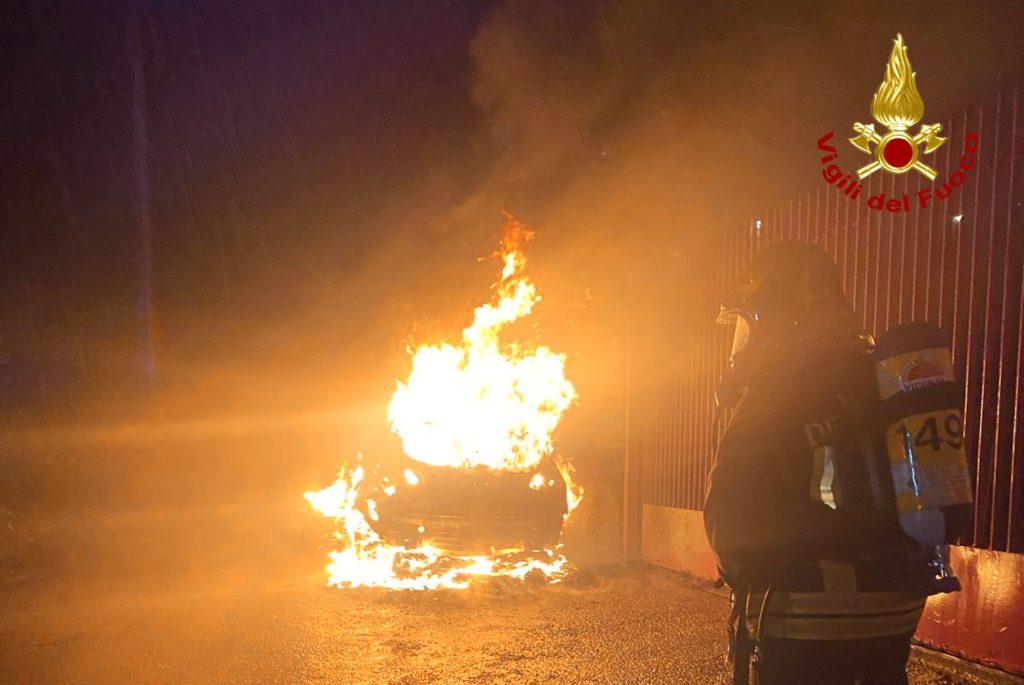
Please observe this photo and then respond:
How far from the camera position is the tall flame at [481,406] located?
817 cm

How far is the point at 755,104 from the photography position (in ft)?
21.1

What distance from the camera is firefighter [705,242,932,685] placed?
2.03m

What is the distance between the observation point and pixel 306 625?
541 centimetres

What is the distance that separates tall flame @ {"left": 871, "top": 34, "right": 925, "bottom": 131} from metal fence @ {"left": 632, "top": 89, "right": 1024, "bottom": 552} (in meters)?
0.28

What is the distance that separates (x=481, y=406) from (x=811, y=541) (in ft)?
21.3

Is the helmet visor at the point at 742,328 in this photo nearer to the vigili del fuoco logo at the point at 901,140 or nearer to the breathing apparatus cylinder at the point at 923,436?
the breathing apparatus cylinder at the point at 923,436

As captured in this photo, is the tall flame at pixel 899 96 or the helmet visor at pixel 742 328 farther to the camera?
the tall flame at pixel 899 96

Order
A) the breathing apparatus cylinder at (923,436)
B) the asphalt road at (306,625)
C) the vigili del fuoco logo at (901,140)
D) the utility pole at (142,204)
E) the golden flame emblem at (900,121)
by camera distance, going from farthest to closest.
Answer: the utility pole at (142,204), the golden flame emblem at (900,121), the vigili del fuoco logo at (901,140), the asphalt road at (306,625), the breathing apparatus cylinder at (923,436)

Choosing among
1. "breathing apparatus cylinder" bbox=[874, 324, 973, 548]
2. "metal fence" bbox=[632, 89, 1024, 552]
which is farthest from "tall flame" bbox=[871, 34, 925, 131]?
"breathing apparatus cylinder" bbox=[874, 324, 973, 548]

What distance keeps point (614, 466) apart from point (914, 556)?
6281 mm

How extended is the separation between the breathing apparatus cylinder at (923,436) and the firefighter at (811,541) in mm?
52

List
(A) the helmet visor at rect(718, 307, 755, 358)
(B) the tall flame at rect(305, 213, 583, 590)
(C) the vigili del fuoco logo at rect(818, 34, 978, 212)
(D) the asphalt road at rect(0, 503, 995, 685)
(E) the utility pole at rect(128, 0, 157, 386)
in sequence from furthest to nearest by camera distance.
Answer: (E) the utility pole at rect(128, 0, 157, 386) < (B) the tall flame at rect(305, 213, 583, 590) < (C) the vigili del fuoco logo at rect(818, 34, 978, 212) < (D) the asphalt road at rect(0, 503, 995, 685) < (A) the helmet visor at rect(718, 307, 755, 358)

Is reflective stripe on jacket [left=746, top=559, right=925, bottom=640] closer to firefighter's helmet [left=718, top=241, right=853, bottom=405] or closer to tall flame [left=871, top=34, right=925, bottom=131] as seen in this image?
firefighter's helmet [left=718, top=241, right=853, bottom=405]

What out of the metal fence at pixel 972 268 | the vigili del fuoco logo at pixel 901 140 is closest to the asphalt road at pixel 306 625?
the metal fence at pixel 972 268
